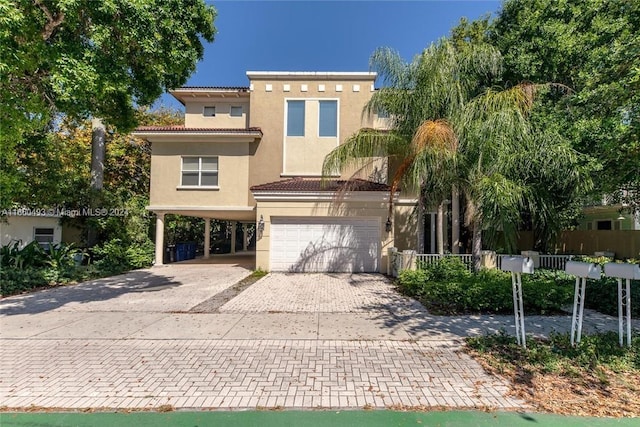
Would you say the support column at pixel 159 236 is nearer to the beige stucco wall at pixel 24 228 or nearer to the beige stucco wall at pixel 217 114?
the beige stucco wall at pixel 217 114

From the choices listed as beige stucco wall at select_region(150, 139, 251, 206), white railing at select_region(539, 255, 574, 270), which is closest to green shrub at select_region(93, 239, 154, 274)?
beige stucco wall at select_region(150, 139, 251, 206)

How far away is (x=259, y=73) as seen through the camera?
51.5ft

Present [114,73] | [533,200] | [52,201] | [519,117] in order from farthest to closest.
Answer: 1. [52,201]
2. [533,200]
3. [519,117]
4. [114,73]

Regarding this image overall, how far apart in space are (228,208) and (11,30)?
391 inches

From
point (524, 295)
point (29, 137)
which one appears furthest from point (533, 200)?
point (29, 137)

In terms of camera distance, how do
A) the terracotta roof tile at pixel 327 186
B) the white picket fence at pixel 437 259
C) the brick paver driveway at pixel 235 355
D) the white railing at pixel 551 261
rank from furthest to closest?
1. the terracotta roof tile at pixel 327 186
2. the white railing at pixel 551 261
3. the white picket fence at pixel 437 259
4. the brick paver driveway at pixel 235 355

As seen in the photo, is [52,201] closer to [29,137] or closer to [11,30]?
[29,137]

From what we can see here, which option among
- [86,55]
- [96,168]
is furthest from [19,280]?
[96,168]

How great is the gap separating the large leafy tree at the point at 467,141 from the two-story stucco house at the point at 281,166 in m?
2.83

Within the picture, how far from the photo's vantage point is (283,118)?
15750 mm

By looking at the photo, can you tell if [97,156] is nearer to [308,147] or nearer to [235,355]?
[308,147]

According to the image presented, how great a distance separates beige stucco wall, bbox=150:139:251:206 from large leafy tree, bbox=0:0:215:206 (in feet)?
22.2

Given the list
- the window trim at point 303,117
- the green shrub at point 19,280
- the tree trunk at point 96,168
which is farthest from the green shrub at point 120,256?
the window trim at point 303,117

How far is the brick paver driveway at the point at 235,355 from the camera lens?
3727mm
